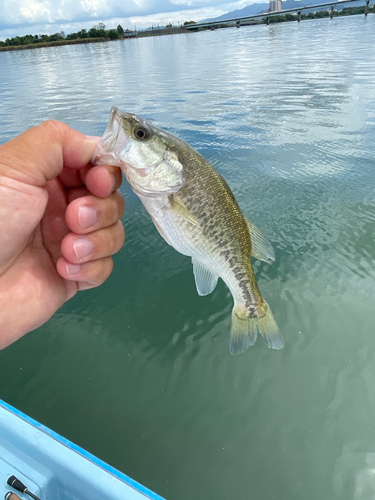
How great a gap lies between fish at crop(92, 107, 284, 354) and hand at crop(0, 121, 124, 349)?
161mm

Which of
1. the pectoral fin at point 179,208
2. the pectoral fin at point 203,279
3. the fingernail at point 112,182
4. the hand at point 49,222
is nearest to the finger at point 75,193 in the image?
the hand at point 49,222

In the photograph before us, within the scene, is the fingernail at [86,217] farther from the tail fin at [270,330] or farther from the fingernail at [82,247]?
the tail fin at [270,330]

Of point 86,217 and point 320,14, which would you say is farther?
point 320,14

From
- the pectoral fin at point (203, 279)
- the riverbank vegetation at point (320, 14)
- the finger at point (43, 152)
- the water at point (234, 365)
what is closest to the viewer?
the finger at point (43, 152)

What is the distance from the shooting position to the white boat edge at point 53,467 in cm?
179

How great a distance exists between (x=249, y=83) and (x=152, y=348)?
48.6 feet

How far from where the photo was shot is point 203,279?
251cm

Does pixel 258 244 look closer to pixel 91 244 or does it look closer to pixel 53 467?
pixel 91 244

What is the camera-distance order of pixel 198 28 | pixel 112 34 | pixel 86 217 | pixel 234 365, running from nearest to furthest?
pixel 86 217
pixel 234 365
pixel 112 34
pixel 198 28

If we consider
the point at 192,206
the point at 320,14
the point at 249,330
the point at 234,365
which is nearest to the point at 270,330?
the point at 249,330

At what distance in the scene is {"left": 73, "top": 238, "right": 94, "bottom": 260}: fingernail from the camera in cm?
205

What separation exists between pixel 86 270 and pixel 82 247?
0.65 ft

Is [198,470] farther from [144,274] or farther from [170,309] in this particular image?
[144,274]

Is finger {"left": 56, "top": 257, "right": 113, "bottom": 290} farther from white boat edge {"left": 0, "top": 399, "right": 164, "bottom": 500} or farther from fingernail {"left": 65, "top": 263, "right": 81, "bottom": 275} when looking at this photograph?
white boat edge {"left": 0, "top": 399, "right": 164, "bottom": 500}
